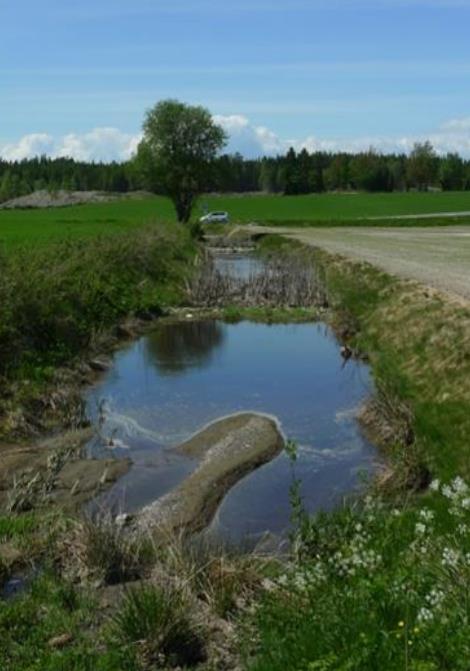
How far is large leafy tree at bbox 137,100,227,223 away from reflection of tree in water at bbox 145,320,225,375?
44.6 metres

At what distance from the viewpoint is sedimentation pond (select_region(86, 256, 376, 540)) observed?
50.2ft

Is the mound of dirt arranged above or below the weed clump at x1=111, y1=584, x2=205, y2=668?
below

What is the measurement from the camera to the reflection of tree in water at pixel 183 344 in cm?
2750

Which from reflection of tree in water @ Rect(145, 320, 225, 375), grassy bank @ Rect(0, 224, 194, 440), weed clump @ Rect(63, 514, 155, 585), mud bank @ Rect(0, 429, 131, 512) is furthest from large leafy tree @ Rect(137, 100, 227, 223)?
weed clump @ Rect(63, 514, 155, 585)

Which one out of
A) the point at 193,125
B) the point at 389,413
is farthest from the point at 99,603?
the point at 193,125

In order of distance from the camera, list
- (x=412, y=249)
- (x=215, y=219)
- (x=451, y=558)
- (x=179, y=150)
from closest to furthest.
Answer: (x=451, y=558) → (x=412, y=249) → (x=179, y=150) → (x=215, y=219)

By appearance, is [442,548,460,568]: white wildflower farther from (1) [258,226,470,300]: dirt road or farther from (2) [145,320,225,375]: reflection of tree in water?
(1) [258,226,470,300]: dirt road

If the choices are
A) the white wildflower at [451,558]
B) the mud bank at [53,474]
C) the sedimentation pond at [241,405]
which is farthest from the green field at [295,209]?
the white wildflower at [451,558]

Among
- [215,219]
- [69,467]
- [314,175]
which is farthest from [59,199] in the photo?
[69,467]

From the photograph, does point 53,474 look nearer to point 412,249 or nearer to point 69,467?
point 69,467

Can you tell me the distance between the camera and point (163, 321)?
1363 inches

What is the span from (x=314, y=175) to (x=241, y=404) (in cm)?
13250

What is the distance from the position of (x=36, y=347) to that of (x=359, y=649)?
17.9 m

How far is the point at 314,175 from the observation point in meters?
151
